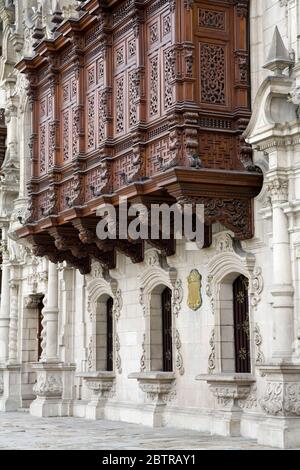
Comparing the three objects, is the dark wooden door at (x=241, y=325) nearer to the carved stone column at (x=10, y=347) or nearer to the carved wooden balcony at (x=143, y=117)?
the carved wooden balcony at (x=143, y=117)

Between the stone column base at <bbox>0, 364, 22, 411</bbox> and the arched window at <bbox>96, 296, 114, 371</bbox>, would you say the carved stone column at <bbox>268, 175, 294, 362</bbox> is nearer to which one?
the arched window at <bbox>96, 296, 114, 371</bbox>

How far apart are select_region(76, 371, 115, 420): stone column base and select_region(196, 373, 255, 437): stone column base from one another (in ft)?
16.0

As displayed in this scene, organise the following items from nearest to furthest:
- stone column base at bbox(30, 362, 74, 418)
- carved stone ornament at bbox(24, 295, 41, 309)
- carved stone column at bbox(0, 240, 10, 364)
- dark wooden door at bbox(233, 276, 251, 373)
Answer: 1. dark wooden door at bbox(233, 276, 251, 373)
2. stone column base at bbox(30, 362, 74, 418)
3. carved stone ornament at bbox(24, 295, 41, 309)
4. carved stone column at bbox(0, 240, 10, 364)

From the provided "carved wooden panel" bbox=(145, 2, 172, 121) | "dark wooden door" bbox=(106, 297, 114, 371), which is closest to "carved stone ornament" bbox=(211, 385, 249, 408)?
"carved wooden panel" bbox=(145, 2, 172, 121)

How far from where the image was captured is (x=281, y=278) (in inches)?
596

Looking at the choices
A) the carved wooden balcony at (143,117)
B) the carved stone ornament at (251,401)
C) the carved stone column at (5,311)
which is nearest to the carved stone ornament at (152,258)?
the carved wooden balcony at (143,117)

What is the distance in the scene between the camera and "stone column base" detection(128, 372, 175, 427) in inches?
744

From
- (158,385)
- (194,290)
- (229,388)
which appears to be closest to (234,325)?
(194,290)

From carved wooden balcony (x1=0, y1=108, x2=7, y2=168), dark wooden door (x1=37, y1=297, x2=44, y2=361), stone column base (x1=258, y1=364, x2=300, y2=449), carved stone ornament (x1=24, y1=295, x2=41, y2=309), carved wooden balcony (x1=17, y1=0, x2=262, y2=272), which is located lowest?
stone column base (x1=258, y1=364, x2=300, y2=449)

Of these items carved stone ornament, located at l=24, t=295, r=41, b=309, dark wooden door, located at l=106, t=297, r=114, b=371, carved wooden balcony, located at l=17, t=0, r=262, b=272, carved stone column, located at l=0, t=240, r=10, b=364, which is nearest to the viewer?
carved wooden balcony, located at l=17, t=0, r=262, b=272

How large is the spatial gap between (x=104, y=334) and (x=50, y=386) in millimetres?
2043

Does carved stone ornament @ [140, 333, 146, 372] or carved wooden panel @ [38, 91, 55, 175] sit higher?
carved wooden panel @ [38, 91, 55, 175]
